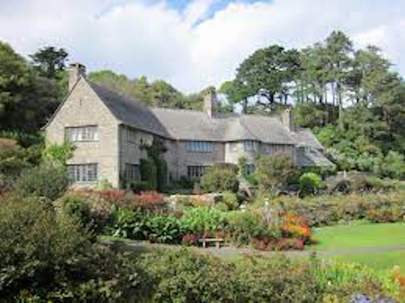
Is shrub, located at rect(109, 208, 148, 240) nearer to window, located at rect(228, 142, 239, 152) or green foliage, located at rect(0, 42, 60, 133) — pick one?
green foliage, located at rect(0, 42, 60, 133)

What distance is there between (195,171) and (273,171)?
853 cm

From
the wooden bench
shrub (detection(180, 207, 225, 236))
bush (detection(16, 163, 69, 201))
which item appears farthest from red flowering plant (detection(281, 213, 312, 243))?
bush (detection(16, 163, 69, 201))

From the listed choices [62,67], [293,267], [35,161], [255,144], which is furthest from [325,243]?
[62,67]

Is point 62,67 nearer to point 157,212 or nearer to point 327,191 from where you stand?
point 327,191

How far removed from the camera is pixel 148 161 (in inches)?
2061

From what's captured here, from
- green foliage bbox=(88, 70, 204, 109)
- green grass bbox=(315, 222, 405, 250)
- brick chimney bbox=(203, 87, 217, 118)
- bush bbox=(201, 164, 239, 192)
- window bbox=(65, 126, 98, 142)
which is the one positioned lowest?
green grass bbox=(315, 222, 405, 250)

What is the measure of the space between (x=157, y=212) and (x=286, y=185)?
26407mm

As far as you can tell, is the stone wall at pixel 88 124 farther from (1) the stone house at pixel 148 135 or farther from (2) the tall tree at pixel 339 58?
(2) the tall tree at pixel 339 58

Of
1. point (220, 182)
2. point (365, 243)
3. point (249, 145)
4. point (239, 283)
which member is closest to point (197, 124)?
point (249, 145)

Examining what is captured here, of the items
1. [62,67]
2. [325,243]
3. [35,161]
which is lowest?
[325,243]

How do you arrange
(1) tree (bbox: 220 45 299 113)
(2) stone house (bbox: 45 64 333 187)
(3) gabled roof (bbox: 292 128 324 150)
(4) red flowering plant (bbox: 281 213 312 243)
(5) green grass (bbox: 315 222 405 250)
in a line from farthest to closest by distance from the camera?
(1) tree (bbox: 220 45 299 113) < (3) gabled roof (bbox: 292 128 324 150) < (2) stone house (bbox: 45 64 333 187) < (4) red flowering plant (bbox: 281 213 312 243) < (5) green grass (bbox: 315 222 405 250)

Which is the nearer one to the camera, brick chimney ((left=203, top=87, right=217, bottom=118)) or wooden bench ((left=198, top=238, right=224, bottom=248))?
wooden bench ((left=198, top=238, right=224, bottom=248))

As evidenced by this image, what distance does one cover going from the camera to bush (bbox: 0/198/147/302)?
11.1 meters

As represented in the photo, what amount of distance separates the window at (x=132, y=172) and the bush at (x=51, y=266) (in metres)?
37.2
